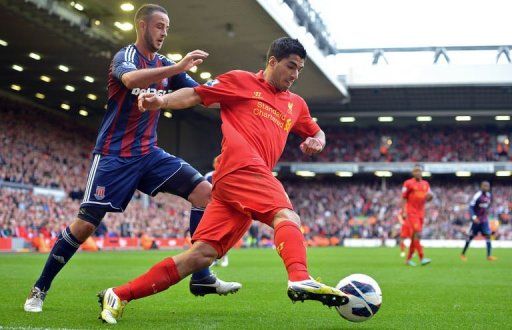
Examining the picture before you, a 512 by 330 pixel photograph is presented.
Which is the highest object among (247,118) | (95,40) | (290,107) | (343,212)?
Answer: (95,40)

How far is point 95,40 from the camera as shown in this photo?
89.8ft

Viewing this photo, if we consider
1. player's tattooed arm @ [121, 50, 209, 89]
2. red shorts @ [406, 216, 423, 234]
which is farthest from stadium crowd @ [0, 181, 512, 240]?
player's tattooed arm @ [121, 50, 209, 89]

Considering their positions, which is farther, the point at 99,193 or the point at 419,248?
the point at 419,248

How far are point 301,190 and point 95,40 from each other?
31.3m

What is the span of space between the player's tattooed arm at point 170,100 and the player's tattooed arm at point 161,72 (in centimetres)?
19

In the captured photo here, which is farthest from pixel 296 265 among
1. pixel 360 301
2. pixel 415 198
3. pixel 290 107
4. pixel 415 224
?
pixel 415 198

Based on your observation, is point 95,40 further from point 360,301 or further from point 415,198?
point 360,301

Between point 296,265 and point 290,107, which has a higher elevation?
point 290,107

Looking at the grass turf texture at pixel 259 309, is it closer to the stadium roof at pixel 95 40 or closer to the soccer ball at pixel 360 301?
the soccer ball at pixel 360 301

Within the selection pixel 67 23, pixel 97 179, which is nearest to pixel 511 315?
pixel 97 179

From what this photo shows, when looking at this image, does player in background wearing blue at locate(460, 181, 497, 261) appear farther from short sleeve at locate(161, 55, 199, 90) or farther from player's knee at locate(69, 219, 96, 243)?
player's knee at locate(69, 219, 96, 243)

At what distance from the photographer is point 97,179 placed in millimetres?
6035

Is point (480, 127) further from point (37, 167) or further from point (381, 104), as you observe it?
point (37, 167)

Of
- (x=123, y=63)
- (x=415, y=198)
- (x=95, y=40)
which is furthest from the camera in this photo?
(x=95, y=40)
